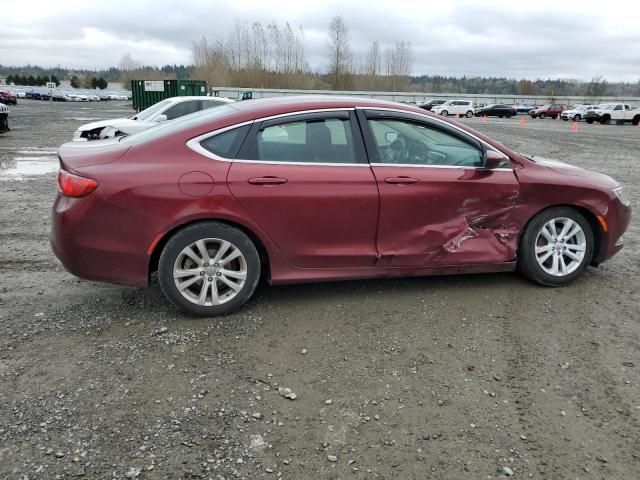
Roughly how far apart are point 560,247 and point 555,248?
46 millimetres

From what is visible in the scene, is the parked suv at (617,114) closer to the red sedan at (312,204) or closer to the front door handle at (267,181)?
the red sedan at (312,204)

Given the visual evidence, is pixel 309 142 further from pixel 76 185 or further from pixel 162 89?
pixel 162 89

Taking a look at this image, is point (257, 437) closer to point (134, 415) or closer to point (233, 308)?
point (134, 415)

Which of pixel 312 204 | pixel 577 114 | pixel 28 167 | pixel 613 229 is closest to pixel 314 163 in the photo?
pixel 312 204

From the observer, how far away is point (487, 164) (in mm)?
4430

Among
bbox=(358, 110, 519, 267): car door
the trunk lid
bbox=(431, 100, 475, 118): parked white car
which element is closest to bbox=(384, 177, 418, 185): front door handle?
bbox=(358, 110, 519, 267): car door

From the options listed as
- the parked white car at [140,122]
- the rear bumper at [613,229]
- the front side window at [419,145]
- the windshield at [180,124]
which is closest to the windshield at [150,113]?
the parked white car at [140,122]

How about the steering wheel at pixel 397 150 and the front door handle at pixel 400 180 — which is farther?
the steering wheel at pixel 397 150

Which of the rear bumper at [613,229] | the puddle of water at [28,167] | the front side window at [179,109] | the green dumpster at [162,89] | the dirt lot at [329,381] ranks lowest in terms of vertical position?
the dirt lot at [329,381]

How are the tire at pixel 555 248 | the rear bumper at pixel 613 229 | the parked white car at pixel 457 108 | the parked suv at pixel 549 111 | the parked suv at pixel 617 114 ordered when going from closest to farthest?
1. the tire at pixel 555 248
2. the rear bumper at pixel 613 229
3. the parked suv at pixel 617 114
4. the parked white car at pixel 457 108
5. the parked suv at pixel 549 111

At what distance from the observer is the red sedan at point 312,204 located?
12.7 ft

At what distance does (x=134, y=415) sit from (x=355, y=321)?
175 cm

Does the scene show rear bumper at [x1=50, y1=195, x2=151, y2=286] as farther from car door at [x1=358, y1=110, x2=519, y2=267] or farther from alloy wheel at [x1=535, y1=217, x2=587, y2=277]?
alloy wheel at [x1=535, y1=217, x2=587, y2=277]

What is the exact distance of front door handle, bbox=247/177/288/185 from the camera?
397 cm
